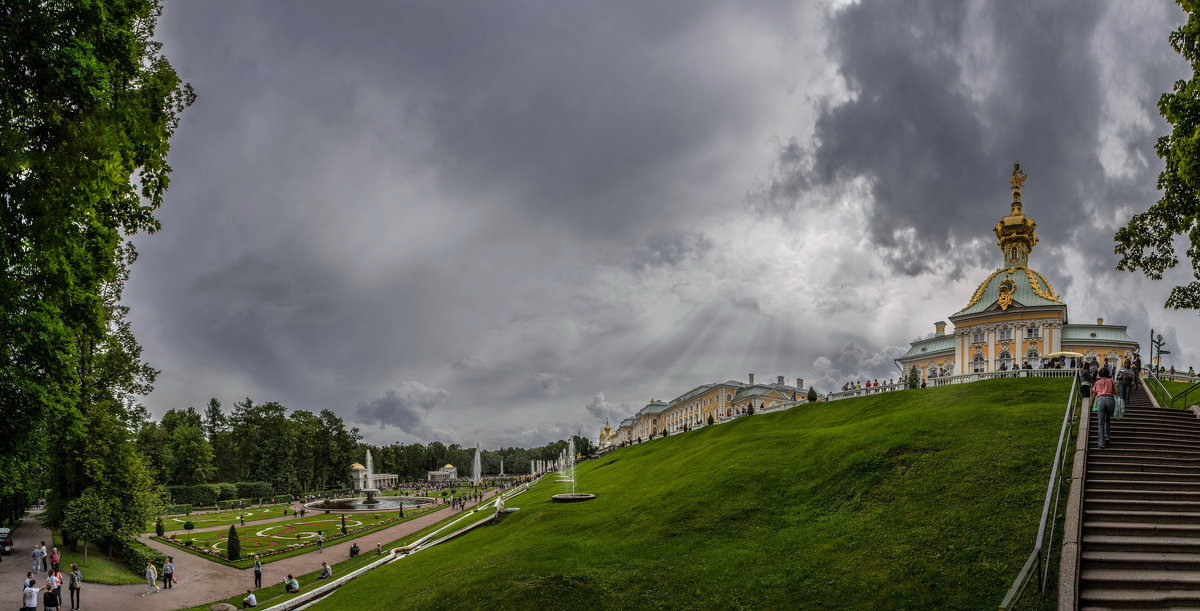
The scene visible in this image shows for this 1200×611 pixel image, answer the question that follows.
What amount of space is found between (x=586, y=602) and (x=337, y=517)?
52220 mm

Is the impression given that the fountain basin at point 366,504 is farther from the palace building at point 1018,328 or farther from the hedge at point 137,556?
the palace building at point 1018,328

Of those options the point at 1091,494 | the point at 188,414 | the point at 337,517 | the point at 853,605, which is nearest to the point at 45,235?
the point at 853,605

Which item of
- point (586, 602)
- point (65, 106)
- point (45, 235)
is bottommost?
point (586, 602)

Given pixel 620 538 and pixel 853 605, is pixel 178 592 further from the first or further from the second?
pixel 853 605

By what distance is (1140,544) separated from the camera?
1242cm

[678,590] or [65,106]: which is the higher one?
[65,106]

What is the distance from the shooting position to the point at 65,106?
43.7 feet

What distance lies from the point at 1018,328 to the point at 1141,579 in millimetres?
62089

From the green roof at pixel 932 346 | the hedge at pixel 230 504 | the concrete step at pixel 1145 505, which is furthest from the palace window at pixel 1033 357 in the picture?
the hedge at pixel 230 504

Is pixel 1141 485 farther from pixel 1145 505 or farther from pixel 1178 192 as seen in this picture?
pixel 1178 192

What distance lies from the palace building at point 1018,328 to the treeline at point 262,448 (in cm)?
8229

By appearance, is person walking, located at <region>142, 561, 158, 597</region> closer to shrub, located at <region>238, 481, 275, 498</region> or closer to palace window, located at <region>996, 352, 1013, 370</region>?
shrub, located at <region>238, 481, 275, 498</region>

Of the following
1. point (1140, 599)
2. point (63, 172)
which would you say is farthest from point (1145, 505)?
point (63, 172)

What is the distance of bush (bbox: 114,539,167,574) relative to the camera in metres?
34.7
